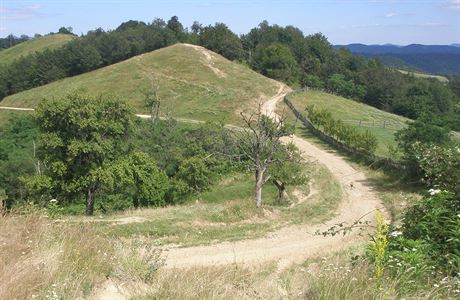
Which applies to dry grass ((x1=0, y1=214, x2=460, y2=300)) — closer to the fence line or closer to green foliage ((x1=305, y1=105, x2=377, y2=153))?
the fence line

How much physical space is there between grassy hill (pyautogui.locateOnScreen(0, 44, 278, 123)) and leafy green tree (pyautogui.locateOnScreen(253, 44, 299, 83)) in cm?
841

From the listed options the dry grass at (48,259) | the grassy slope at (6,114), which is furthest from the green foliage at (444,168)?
the grassy slope at (6,114)

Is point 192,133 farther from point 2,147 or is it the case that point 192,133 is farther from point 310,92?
point 310,92

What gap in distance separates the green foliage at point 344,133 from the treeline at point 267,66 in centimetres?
3653

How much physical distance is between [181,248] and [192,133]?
3081 centimetres

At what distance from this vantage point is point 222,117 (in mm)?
57625

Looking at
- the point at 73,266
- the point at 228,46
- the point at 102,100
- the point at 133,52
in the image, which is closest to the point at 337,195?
the point at 102,100

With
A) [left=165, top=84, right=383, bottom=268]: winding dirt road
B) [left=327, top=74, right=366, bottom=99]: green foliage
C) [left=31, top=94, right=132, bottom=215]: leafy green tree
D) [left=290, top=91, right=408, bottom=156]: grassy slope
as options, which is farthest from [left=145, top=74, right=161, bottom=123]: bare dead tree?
[left=327, top=74, right=366, bottom=99]: green foliage

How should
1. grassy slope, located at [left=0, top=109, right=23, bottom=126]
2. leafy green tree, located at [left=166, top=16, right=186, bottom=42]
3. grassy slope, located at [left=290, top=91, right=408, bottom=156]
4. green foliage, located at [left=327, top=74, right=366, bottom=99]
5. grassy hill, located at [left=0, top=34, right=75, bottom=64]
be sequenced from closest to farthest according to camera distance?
1. grassy slope, located at [left=290, top=91, right=408, bottom=156]
2. grassy slope, located at [left=0, top=109, right=23, bottom=126]
3. green foliage, located at [left=327, top=74, right=366, bottom=99]
4. leafy green tree, located at [left=166, top=16, right=186, bottom=42]
5. grassy hill, located at [left=0, top=34, right=75, bottom=64]

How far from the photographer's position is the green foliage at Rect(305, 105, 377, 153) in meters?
34.9

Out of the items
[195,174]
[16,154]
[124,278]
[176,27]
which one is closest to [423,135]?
[195,174]

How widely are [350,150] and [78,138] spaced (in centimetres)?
2137

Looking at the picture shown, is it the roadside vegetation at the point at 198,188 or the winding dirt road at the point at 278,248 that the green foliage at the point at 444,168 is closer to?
the roadside vegetation at the point at 198,188

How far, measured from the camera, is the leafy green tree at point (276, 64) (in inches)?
3332
